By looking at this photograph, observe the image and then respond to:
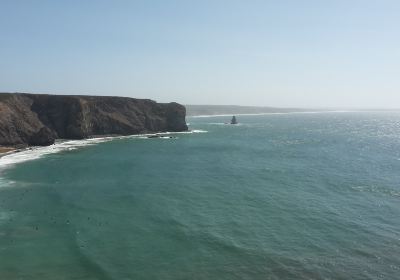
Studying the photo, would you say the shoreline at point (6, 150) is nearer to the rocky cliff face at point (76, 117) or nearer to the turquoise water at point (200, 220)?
the rocky cliff face at point (76, 117)

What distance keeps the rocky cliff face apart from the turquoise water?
111 ft

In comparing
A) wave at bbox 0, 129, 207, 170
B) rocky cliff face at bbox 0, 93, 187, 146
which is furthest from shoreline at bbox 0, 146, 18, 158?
rocky cliff face at bbox 0, 93, 187, 146

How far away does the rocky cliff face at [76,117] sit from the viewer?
120812 mm

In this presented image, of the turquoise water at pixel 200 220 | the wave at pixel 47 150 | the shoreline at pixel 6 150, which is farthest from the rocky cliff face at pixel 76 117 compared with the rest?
the turquoise water at pixel 200 220

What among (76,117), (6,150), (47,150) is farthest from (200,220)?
(76,117)

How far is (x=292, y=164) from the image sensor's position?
297 feet

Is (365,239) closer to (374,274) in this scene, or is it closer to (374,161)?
(374,274)

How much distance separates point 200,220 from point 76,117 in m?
107

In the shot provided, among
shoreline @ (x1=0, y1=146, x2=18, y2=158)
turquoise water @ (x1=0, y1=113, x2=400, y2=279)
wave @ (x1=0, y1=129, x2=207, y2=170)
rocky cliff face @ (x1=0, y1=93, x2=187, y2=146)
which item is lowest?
turquoise water @ (x1=0, y1=113, x2=400, y2=279)

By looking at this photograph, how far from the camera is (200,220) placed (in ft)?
161

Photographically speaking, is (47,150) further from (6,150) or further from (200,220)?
(200,220)

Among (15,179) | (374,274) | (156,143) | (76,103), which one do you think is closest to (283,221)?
(374,274)

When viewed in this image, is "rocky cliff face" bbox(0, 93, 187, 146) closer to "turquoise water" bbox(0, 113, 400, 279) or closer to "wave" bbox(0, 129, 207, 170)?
"wave" bbox(0, 129, 207, 170)

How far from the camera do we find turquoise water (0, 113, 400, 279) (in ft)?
120
